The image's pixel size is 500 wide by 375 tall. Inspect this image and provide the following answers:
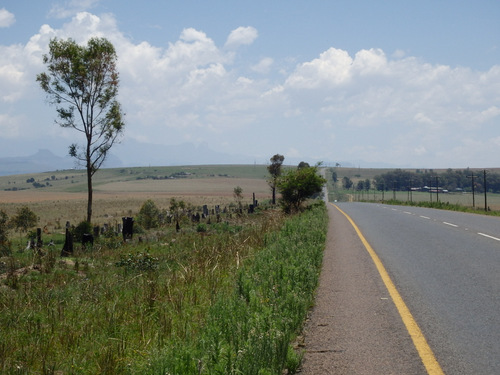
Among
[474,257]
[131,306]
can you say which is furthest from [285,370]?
[474,257]

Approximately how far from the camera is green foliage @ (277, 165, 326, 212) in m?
30.1

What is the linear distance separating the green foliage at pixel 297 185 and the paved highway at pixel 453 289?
46.1 ft

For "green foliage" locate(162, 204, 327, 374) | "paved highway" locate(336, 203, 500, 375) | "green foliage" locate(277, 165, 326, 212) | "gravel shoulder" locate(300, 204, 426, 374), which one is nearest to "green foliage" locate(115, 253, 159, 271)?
"green foliage" locate(162, 204, 327, 374)

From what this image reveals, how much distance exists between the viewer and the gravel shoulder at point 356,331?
502 cm

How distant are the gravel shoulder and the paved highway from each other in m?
0.33

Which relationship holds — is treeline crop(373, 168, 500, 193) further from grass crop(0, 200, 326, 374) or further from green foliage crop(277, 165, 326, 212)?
grass crop(0, 200, 326, 374)

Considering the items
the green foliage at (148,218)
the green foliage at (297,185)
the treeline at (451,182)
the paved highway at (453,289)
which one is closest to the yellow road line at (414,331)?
the paved highway at (453,289)

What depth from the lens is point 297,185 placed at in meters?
29.8

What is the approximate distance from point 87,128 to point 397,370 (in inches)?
1210

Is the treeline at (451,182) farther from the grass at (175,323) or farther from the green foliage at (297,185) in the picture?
the grass at (175,323)

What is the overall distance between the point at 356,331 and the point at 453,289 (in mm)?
2726

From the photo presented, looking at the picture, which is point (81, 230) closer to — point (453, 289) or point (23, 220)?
point (23, 220)

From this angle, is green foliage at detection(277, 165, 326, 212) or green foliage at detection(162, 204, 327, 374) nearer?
green foliage at detection(162, 204, 327, 374)

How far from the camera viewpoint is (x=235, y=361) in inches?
177
